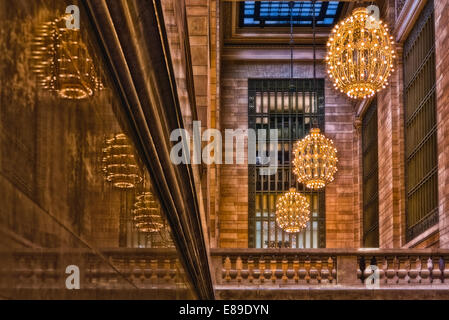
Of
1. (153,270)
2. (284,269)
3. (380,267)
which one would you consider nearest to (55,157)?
(153,270)

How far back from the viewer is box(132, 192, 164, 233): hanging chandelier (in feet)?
6.51

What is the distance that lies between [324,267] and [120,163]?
45.2 feet

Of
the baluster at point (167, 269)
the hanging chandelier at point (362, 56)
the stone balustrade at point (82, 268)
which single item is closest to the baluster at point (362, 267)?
the hanging chandelier at point (362, 56)

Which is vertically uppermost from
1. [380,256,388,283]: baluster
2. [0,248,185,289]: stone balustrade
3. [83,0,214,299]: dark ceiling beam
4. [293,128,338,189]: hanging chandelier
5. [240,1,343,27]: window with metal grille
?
[240,1,343,27]: window with metal grille

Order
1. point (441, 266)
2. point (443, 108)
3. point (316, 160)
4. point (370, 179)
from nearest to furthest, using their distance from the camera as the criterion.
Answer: point (441, 266)
point (443, 108)
point (316, 160)
point (370, 179)

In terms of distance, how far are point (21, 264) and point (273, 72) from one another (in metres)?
28.6

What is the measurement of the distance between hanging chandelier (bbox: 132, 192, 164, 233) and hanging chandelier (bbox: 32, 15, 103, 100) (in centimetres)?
77

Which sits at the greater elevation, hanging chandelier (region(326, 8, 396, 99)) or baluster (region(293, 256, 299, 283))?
hanging chandelier (region(326, 8, 396, 99))

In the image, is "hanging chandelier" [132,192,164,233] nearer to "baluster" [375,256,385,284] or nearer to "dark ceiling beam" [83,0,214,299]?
"dark ceiling beam" [83,0,214,299]

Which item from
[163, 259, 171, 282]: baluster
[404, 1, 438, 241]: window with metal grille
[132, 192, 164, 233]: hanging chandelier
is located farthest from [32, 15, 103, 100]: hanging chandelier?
[404, 1, 438, 241]: window with metal grille

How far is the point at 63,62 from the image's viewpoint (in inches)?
40.1

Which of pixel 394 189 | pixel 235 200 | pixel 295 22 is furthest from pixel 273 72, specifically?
pixel 394 189

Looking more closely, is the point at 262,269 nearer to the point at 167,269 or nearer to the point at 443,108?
the point at 443,108

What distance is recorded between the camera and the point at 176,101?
7.05 feet
